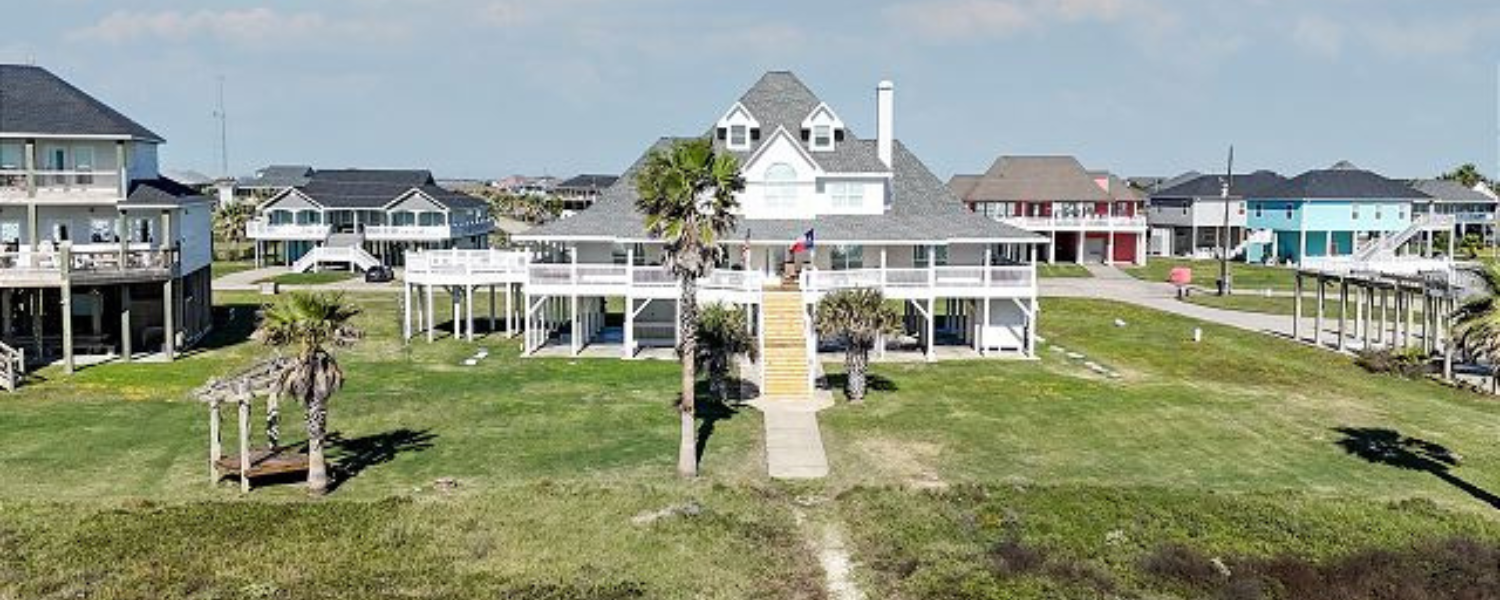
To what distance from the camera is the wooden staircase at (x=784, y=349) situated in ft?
120

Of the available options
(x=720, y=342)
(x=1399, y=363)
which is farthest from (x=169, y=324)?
(x=1399, y=363)

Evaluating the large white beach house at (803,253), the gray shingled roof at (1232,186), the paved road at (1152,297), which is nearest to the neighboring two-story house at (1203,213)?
the gray shingled roof at (1232,186)

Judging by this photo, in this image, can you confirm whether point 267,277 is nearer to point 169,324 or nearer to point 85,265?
point 169,324

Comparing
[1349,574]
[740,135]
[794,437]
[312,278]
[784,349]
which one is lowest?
[1349,574]

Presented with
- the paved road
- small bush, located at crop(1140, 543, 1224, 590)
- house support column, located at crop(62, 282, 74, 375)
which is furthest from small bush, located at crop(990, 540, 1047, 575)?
the paved road

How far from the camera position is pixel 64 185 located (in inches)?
1726

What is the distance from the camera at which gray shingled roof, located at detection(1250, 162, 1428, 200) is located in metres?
91.2

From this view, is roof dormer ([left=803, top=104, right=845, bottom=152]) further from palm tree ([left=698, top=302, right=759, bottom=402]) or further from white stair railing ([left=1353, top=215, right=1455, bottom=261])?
white stair railing ([left=1353, top=215, right=1455, bottom=261])

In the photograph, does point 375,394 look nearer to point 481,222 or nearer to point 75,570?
point 75,570

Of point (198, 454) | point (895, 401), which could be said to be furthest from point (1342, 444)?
point (198, 454)

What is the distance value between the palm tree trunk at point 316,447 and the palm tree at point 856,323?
1527 centimetres

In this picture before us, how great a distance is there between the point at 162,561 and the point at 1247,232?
309ft

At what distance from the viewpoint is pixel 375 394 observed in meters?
36.0

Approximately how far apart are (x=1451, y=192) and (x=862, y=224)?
77.2m
